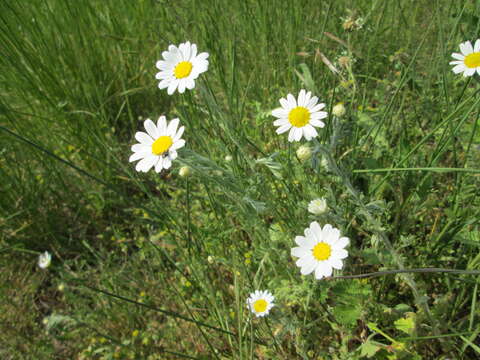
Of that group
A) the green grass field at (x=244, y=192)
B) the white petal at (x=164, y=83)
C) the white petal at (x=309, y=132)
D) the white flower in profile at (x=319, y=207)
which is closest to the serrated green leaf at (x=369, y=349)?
the green grass field at (x=244, y=192)

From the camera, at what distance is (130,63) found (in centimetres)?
272

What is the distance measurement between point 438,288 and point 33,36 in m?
2.47

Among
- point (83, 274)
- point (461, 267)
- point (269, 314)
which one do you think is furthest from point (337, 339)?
point (83, 274)

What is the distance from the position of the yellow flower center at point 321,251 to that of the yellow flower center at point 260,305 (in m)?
0.38

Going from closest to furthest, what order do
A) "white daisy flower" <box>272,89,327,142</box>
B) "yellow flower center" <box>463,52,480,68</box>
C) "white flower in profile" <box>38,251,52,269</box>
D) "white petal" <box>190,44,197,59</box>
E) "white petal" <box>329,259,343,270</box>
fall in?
"white petal" <box>329,259,343,270</box>
"white daisy flower" <box>272,89,327,142</box>
"white petal" <box>190,44,197,59</box>
"yellow flower center" <box>463,52,480,68</box>
"white flower in profile" <box>38,251,52,269</box>

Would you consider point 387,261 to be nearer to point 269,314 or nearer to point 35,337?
point 269,314

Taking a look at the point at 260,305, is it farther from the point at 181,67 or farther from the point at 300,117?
the point at 181,67

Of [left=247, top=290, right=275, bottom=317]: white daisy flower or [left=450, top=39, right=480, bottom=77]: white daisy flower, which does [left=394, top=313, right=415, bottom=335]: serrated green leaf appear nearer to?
[left=247, top=290, right=275, bottom=317]: white daisy flower

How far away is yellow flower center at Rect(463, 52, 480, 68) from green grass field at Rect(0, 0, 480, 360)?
0.10m

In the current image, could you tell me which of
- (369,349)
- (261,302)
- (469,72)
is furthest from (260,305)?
(469,72)

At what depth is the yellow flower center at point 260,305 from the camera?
130cm

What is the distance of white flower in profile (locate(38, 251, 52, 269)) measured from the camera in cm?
196

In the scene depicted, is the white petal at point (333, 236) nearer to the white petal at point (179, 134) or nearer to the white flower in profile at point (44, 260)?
the white petal at point (179, 134)

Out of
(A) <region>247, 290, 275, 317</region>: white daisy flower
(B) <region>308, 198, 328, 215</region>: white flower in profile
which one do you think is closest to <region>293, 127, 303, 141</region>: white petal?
(B) <region>308, 198, 328, 215</region>: white flower in profile
